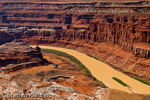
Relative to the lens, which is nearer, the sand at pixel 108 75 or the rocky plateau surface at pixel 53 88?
the rocky plateau surface at pixel 53 88

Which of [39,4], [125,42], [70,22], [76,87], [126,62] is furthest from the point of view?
[39,4]

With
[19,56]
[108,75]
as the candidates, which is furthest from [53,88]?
[19,56]

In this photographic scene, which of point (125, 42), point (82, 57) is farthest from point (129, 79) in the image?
point (82, 57)

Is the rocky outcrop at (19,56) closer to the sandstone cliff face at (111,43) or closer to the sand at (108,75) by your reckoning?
the sand at (108,75)

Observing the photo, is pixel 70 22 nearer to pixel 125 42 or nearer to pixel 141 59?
pixel 125 42

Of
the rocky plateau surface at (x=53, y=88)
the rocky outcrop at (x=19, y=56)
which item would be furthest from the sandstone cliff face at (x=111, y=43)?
the rocky outcrop at (x=19, y=56)

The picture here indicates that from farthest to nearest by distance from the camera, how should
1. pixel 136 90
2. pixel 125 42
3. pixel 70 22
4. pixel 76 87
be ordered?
pixel 70 22
pixel 125 42
pixel 136 90
pixel 76 87

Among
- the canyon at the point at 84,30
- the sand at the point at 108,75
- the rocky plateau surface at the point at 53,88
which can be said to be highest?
the canyon at the point at 84,30
